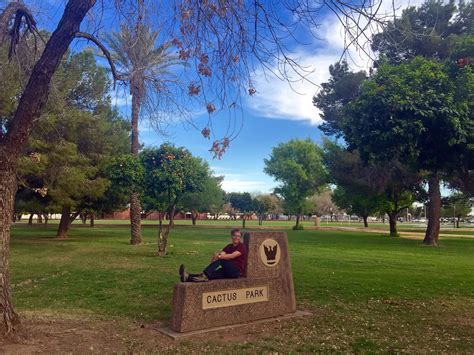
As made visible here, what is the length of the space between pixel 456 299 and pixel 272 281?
169 inches

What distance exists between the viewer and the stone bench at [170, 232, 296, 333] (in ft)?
19.7

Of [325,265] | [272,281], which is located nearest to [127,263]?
[325,265]

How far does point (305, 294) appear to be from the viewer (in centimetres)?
898

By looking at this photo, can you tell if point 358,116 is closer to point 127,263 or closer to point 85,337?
point 85,337

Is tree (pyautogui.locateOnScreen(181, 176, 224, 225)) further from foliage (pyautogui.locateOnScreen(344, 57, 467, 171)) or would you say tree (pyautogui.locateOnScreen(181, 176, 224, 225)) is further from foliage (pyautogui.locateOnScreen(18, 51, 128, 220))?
foliage (pyautogui.locateOnScreen(344, 57, 467, 171))

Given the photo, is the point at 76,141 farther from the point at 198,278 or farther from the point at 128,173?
the point at 198,278

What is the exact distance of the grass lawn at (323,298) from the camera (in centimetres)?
572

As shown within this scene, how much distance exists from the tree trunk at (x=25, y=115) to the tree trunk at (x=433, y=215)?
2378 centimetres

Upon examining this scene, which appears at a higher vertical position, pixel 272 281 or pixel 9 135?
pixel 9 135

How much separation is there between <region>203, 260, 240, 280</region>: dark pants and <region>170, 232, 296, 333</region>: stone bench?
0.45 ft

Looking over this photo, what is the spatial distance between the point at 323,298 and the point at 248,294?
257 centimetres

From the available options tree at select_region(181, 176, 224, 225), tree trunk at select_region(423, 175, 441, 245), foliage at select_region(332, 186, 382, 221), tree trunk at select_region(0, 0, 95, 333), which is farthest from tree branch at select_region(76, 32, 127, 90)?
tree at select_region(181, 176, 224, 225)

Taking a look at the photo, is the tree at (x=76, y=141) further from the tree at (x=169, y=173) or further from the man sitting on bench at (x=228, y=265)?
the man sitting on bench at (x=228, y=265)

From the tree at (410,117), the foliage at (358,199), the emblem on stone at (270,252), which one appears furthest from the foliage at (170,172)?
the foliage at (358,199)
